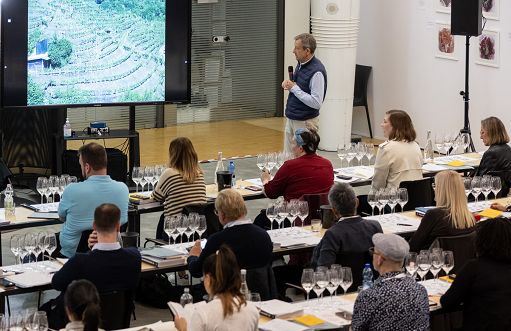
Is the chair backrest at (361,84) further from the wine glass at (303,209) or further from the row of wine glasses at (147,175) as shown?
the wine glass at (303,209)

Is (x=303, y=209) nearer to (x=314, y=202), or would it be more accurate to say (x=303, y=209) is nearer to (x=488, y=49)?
(x=314, y=202)

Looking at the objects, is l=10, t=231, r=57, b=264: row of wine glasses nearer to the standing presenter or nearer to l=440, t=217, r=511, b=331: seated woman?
l=440, t=217, r=511, b=331: seated woman

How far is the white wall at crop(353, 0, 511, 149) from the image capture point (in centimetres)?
1452

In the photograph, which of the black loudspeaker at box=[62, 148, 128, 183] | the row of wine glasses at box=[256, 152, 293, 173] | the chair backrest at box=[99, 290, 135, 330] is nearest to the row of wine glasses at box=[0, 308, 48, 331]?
the chair backrest at box=[99, 290, 135, 330]

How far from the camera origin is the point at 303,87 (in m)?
12.1

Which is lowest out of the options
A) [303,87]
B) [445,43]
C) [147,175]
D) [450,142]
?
[147,175]

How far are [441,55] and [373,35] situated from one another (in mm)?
1432

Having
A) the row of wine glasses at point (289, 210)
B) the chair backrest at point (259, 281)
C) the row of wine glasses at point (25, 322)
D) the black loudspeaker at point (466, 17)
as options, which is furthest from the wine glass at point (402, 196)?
the black loudspeaker at point (466, 17)

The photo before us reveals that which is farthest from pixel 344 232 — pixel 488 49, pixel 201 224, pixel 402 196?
pixel 488 49

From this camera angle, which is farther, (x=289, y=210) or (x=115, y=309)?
(x=289, y=210)

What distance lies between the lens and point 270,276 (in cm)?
745

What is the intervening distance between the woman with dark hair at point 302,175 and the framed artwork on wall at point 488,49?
5.73 metres

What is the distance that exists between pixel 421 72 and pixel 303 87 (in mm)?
3977

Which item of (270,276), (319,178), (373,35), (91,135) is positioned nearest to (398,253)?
(270,276)
